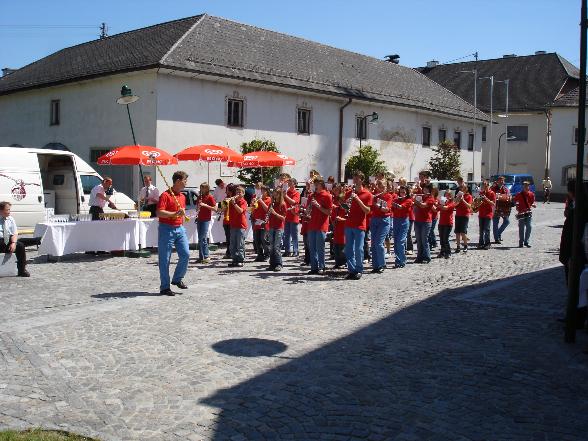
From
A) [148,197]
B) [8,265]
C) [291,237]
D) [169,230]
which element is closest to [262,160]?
[148,197]

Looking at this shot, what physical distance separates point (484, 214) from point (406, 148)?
20.7 meters

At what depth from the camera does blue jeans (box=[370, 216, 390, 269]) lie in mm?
12297

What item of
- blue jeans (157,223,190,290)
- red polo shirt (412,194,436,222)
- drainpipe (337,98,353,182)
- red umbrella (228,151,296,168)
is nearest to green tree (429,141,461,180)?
drainpipe (337,98,353,182)

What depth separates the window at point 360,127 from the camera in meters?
32.9

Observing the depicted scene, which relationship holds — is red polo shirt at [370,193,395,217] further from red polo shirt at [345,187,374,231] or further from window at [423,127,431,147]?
window at [423,127,431,147]

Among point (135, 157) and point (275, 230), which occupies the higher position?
point (135, 157)

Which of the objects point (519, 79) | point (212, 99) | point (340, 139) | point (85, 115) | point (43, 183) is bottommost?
point (43, 183)

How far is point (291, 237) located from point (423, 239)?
9.83 feet

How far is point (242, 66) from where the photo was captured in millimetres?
27156

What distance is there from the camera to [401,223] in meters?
13.2

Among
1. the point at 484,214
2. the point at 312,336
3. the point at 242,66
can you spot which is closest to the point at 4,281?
the point at 312,336

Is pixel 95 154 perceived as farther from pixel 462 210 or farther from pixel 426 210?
pixel 426 210

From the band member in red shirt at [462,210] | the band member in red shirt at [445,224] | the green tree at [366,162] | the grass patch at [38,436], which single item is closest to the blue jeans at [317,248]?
the band member in red shirt at [445,224]

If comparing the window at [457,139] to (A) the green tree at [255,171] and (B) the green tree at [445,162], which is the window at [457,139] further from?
(A) the green tree at [255,171]
